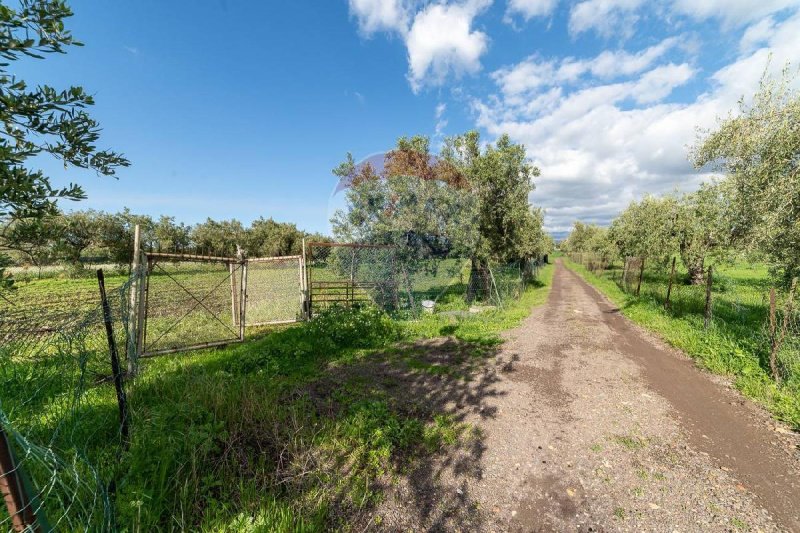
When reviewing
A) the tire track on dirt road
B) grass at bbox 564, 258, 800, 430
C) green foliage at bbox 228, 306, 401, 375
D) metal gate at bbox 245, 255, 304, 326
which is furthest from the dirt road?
metal gate at bbox 245, 255, 304, 326

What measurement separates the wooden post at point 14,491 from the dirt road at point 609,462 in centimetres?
270

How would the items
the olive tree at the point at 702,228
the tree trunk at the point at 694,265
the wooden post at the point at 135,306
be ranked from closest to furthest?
the wooden post at the point at 135,306, the olive tree at the point at 702,228, the tree trunk at the point at 694,265

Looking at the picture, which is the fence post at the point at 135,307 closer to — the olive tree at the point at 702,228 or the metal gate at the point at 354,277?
the metal gate at the point at 354,277

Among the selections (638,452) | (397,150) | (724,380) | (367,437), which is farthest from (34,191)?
(397,150)

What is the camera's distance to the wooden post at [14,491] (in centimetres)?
159

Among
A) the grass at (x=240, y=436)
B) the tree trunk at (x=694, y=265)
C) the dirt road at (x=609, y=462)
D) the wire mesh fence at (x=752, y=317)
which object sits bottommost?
the dirt road at (x=609, y=462)

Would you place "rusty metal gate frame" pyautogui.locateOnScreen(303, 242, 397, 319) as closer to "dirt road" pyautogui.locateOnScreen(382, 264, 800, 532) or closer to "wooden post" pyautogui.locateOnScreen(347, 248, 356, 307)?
"wooden post" pyautogui.locateOnScreen(347, 248, 356, 307)

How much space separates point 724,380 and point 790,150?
582 centimetres

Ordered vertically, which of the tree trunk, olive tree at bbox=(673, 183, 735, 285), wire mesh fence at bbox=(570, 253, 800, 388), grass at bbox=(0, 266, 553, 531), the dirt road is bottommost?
the dirt road

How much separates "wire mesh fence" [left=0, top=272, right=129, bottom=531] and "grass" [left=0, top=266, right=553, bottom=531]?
0.03m

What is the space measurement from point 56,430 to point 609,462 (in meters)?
5.76

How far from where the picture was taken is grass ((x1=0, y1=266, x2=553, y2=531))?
2.91 metres

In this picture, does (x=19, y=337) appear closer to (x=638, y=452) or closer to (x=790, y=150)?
(x=638, y=452)

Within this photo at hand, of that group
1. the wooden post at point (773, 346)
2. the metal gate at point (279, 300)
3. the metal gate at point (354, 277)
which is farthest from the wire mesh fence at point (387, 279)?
the wooden post at point (773, 346)
